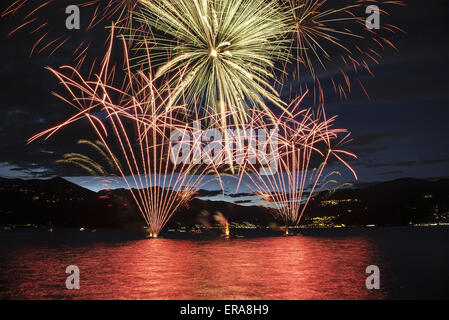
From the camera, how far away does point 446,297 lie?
20172mm

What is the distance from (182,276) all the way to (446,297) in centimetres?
1678

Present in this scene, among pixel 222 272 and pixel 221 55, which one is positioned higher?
pixel 221 55

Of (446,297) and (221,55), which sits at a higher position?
(221,55)

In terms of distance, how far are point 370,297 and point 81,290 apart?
54.2 feet

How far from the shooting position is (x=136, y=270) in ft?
102
